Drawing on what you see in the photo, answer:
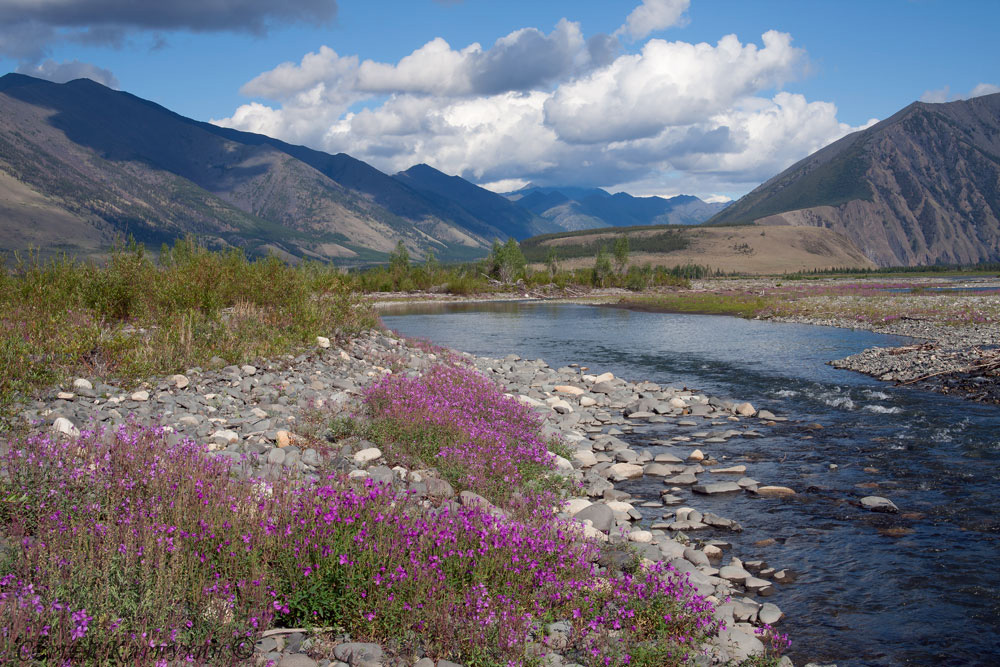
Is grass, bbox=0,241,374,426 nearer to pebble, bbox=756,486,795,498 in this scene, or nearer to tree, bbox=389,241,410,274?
pebble, bbox=756,486,795,498

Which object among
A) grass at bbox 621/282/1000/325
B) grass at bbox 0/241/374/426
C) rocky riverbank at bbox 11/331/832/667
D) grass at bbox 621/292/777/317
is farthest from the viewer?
grass at bbox 621/292/777/317

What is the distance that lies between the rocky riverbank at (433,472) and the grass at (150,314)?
1.87 feet

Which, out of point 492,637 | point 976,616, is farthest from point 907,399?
point 492,637

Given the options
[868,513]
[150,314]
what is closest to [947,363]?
[868,513]

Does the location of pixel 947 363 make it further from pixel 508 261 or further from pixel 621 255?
pixel 621 255

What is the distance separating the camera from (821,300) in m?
66.8

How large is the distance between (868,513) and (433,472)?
7.14 meters

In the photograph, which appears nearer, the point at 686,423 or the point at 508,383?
the point at 686,423

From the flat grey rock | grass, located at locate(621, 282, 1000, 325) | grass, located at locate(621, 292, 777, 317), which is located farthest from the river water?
grass, located at locate(621, 292, 777, 317)

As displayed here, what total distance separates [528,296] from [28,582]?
102 m

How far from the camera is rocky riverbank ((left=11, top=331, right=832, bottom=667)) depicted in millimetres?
6608

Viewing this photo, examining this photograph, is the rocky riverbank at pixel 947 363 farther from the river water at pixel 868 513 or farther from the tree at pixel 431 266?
the tree at pixel 431 266

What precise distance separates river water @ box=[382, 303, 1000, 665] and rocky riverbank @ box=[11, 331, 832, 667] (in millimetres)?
389

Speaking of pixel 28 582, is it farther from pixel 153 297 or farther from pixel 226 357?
pixel 153 297
